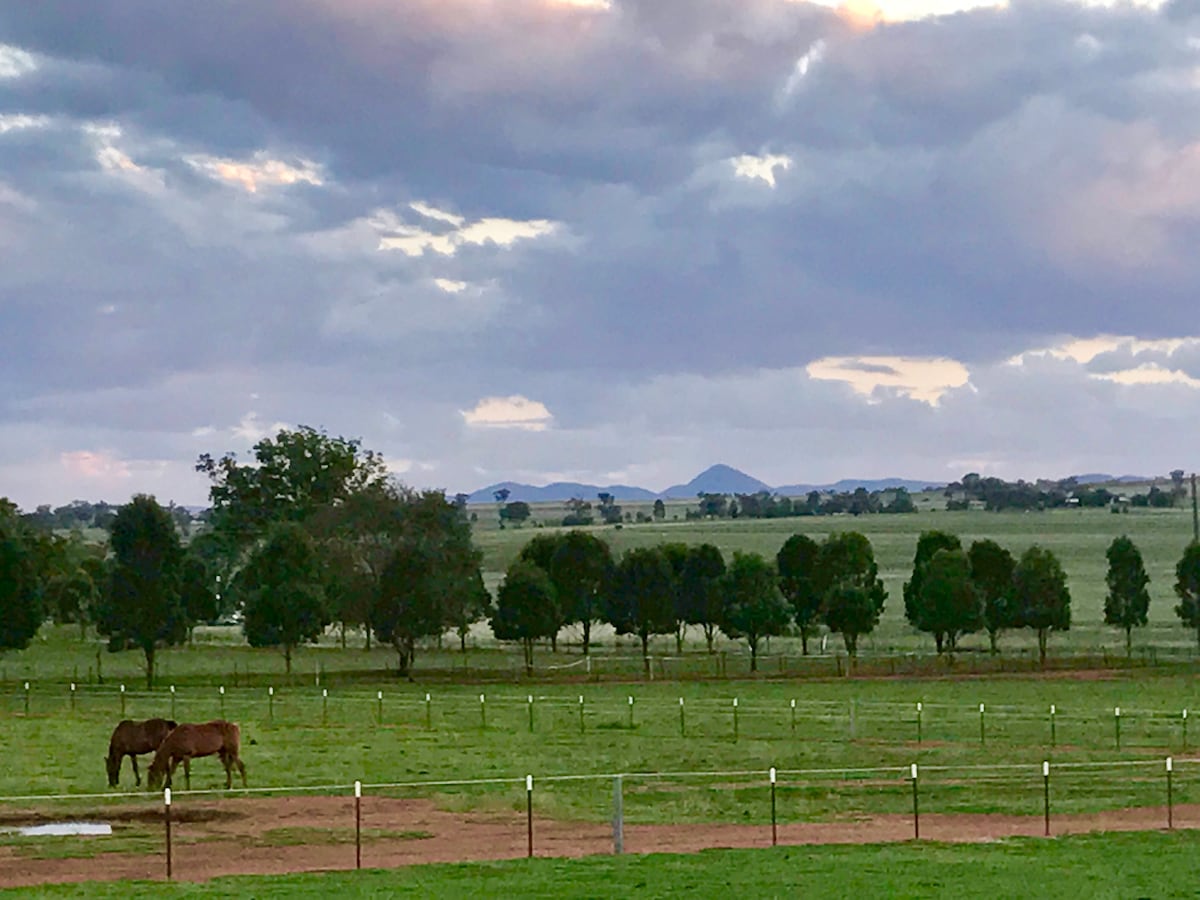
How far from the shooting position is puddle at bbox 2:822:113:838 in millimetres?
28578

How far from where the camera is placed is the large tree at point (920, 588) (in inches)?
3755

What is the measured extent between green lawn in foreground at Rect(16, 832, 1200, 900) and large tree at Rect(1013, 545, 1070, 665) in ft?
233

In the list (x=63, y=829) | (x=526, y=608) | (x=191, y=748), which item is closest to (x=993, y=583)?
(x=526, y=608)

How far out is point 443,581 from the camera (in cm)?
8944

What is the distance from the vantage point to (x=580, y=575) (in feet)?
333

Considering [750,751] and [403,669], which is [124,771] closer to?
[750,751]

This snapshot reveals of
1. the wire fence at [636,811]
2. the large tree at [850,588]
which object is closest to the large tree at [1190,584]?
the large tree at [850,588]

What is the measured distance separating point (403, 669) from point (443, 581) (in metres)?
5.15

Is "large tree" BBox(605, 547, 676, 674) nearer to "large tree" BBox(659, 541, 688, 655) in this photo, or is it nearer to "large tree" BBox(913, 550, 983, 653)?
"large tree" BBox(659, 541, 688, 655)

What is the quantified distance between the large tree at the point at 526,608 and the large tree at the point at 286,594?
9866mm

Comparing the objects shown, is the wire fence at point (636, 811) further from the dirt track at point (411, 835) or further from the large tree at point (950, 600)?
the large tree at point (950, 600)

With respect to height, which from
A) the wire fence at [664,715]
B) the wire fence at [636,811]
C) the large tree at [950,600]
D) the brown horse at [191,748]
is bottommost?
the wire fence at [664,715]

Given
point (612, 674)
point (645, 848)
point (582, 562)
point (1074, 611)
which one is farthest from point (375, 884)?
point (1074, 611)

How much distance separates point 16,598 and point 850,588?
44122 millimetres
